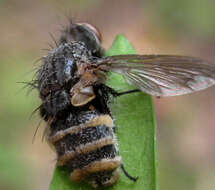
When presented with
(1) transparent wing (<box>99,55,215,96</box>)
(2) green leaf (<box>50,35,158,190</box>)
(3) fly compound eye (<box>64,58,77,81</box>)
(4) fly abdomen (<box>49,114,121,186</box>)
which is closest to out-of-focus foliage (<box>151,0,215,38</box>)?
(2) green leaf (<box>50,35,158,190</box>)

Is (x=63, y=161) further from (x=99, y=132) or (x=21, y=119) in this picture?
(x=21, y=119)

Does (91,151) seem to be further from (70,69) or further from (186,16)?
(186,16)

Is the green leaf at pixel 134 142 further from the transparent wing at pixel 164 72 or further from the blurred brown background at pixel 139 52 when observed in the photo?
the blurred brown background at pixel 139 52

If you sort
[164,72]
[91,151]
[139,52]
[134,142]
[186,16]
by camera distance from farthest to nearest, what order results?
[186,16] < [139,52] < [164,72] < [134,142] < [91,151]

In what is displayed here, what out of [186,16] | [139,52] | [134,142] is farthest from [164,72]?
[186,16]

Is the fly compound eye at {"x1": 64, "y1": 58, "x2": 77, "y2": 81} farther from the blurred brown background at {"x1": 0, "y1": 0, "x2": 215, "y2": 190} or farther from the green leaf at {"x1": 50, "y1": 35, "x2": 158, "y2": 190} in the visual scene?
the blurred brown background at {"x1": 0, "y1": 0, "x2": 215, "y2": 190}

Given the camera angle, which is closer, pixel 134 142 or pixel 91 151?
pixel 91 151
